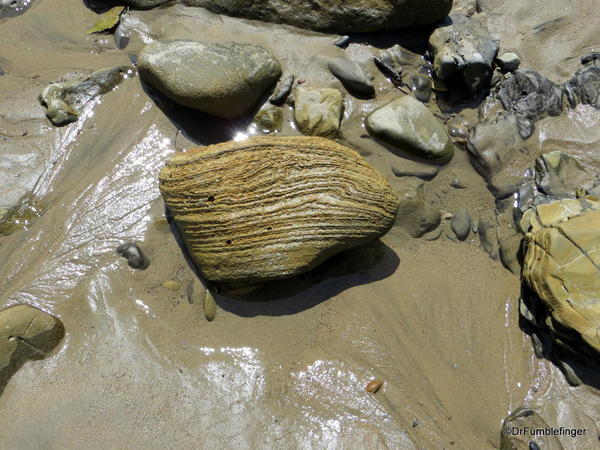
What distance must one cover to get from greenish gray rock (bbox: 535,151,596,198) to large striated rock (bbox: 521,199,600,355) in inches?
14.0

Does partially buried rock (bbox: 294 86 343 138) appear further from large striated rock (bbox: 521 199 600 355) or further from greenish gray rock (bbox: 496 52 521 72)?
large striated rock (bbox: 521 199 600 355)

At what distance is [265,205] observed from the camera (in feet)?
10.5

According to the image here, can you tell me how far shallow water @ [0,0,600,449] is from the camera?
3.22 m

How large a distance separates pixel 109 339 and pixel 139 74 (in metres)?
2.35

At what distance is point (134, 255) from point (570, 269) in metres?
3.41

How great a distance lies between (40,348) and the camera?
10.6ft

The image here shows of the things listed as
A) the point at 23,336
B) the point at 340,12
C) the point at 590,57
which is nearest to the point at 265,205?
the point at 23,336

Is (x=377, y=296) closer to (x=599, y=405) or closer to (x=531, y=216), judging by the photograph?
(x=531, y=216)

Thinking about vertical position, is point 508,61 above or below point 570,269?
above

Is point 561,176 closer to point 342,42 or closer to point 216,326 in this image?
point 342,42

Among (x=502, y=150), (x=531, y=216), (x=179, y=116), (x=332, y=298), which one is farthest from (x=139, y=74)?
(x=531, y=216)

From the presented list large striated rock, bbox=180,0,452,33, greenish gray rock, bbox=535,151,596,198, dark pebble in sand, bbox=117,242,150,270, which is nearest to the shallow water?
dark pebble in sand, bbox=117,242,150,270

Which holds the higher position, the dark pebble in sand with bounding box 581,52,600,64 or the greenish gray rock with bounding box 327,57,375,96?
the greenish gray rock with bounding box 327,57,375,96

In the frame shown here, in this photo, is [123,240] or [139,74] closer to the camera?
[123,240]
